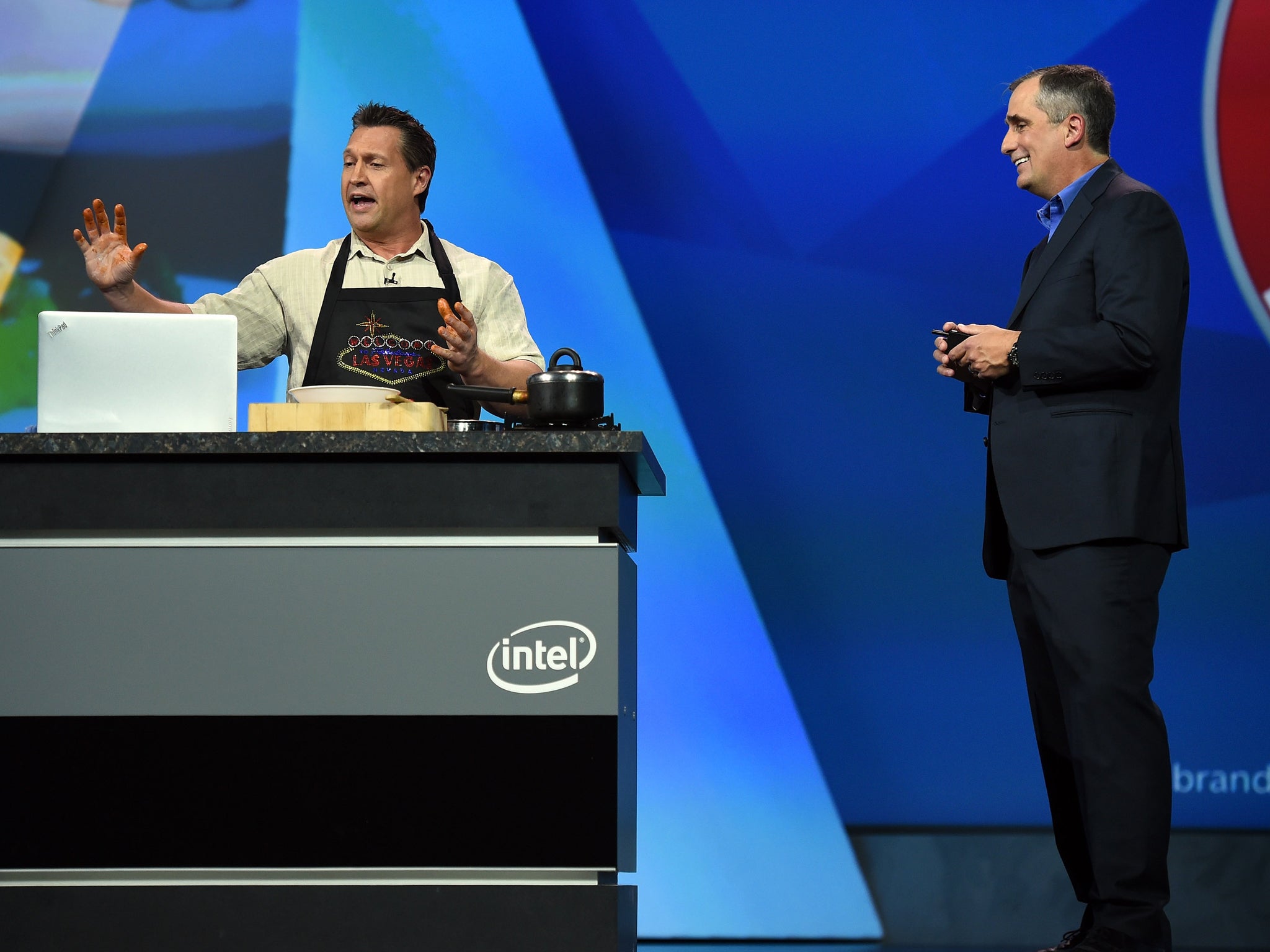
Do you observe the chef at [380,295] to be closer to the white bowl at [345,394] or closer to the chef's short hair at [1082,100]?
the white bowl at [345,394]

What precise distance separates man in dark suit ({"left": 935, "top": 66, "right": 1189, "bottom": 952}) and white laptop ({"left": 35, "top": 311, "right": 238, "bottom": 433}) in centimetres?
145

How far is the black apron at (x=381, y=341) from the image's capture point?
284cm

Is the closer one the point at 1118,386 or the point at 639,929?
the point at 1118,386

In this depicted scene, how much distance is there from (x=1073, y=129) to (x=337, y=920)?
2092mm

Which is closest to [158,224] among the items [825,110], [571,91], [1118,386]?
[571,91]

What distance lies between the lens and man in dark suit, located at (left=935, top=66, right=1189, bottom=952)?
2.36 metres

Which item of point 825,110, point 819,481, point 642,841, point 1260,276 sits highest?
point 825,110

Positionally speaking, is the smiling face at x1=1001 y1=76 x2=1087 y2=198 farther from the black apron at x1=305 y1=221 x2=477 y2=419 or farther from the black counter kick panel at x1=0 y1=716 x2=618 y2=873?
the black counter kick panel at x1=0 y1=716 x2=618 y2=873

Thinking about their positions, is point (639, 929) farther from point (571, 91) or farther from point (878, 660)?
point (571, 91)

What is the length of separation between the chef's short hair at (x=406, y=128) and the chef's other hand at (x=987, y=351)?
133 cm

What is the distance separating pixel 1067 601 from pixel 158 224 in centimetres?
282

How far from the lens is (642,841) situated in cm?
344

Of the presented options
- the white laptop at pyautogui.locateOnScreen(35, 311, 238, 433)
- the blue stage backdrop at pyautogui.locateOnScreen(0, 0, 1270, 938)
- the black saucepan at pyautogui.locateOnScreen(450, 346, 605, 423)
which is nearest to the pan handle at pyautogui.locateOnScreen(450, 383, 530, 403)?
the black saucepan at pyautogui.locateOnScreen(450, 346, 605, 423)

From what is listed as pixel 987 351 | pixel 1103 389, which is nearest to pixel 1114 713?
pixel 1103 389
